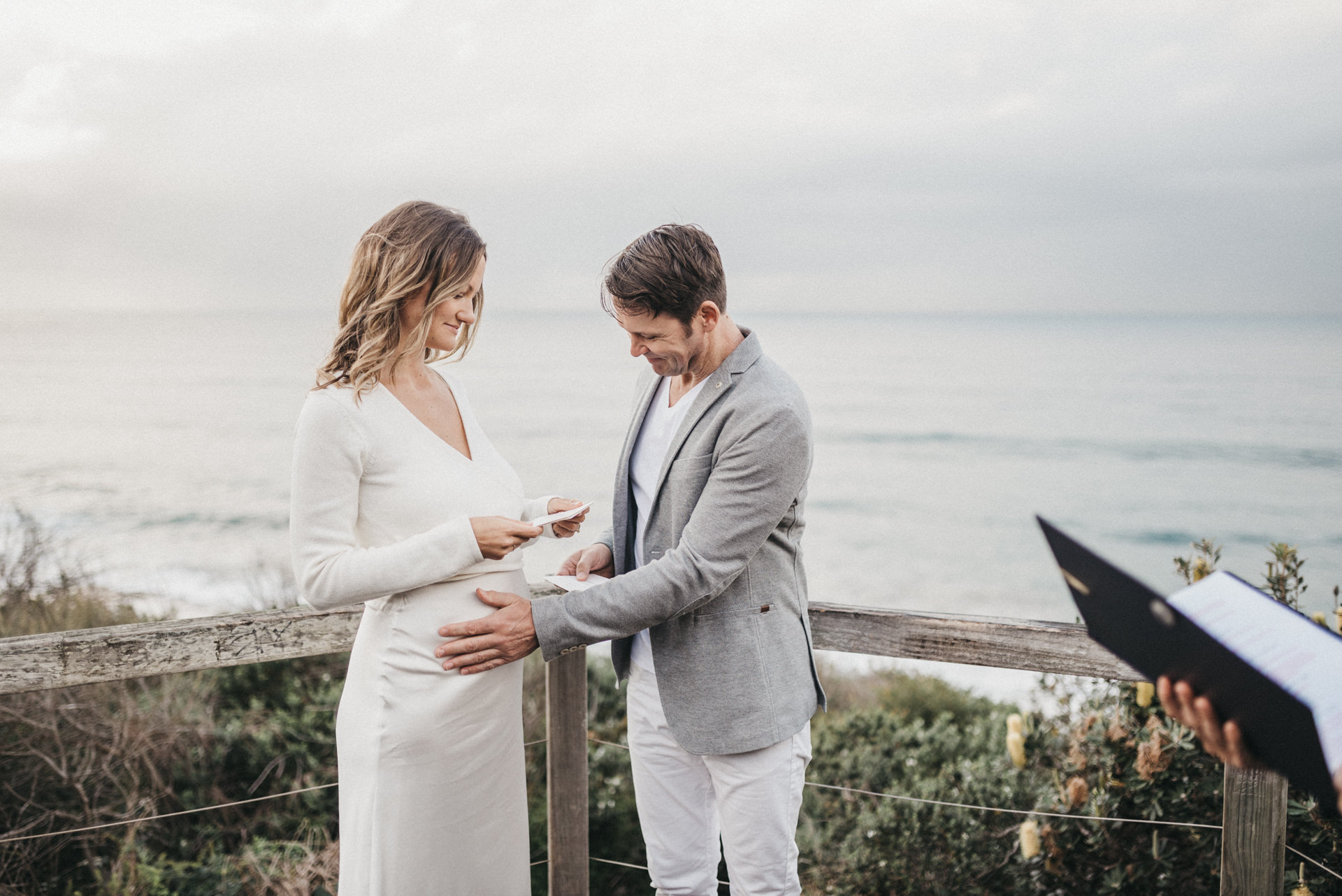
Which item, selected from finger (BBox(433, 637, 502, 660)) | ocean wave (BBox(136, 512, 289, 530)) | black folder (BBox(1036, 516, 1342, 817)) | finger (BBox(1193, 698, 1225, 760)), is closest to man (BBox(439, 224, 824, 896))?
finger (BBox(433, 637, 502, 660))

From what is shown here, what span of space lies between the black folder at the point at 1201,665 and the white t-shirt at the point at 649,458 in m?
1.12

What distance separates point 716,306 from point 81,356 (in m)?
33.7

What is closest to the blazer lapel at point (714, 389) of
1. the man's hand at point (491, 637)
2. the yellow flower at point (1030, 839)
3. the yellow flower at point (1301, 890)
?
the man's hand at point (491, 637)

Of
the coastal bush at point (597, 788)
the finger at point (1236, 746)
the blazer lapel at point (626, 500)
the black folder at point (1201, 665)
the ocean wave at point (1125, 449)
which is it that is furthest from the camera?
the ocean wave at point (1125, 449)

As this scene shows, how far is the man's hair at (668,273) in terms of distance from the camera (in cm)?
195

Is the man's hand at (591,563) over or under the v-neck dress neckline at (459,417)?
under

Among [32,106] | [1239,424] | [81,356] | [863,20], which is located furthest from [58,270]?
[1239,424]

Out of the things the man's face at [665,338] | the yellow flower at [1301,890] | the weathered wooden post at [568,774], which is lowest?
the yellow flower at [1301,890]

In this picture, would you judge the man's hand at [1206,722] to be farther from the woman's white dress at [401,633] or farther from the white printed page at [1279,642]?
the woman's white dress at [401,633]

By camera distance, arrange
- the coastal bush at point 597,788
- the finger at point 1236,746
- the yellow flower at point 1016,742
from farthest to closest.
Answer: the yellow flower at point 1016,742
the coastal bush at point 597,788
the finger at point 1236,746

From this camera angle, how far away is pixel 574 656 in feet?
7.82

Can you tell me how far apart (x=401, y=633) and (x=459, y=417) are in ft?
1.71

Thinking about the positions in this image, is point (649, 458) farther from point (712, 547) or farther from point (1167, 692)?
point (1167, 692)

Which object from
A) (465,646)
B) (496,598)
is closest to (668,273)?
(496,598)
